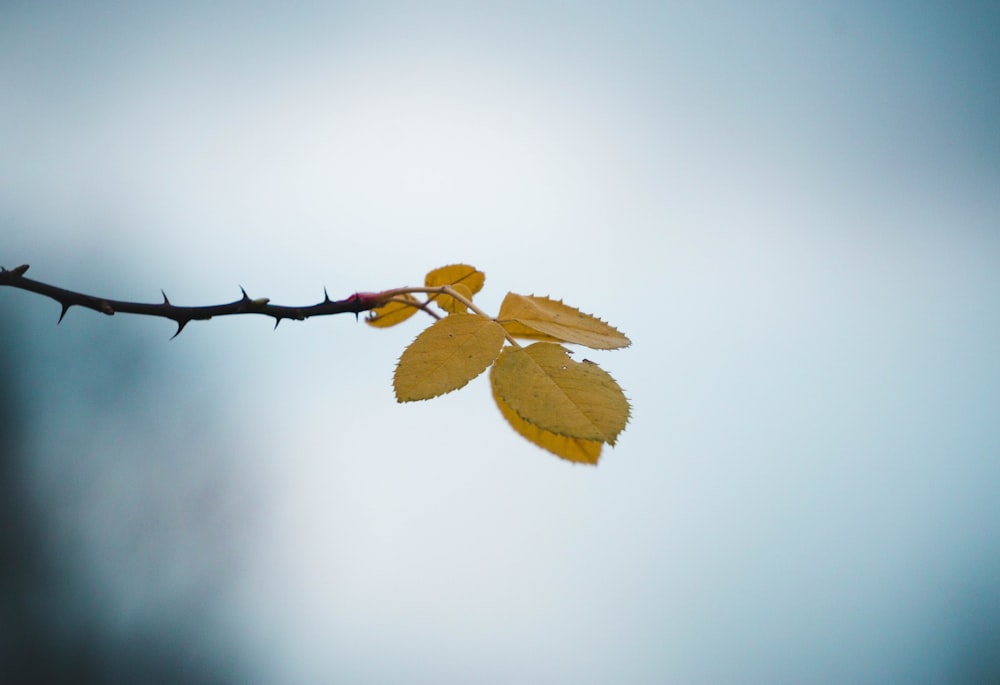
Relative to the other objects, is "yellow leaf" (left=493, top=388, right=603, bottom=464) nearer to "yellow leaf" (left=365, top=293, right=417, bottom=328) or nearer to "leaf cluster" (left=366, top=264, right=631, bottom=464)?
"leaf cluster" (left=366, top=264, right=631, bottom=464)

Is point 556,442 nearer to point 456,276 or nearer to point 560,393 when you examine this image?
point 560,393

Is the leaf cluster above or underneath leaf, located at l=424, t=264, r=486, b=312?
underneath

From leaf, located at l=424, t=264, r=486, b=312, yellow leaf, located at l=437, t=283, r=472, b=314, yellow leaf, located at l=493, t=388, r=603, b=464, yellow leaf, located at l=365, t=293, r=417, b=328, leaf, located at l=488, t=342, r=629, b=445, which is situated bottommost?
yellow leaf, located at l=493, t=388, r=603, b=464

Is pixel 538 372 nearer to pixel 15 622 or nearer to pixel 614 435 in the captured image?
pixel 614 435

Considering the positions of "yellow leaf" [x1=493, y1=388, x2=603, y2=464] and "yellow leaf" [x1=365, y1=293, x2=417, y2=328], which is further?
"yellow leaf" [x1=365, y1=293, x2=417, y2=328]

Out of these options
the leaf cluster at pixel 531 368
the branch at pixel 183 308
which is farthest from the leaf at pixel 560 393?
the branch at pixel 183 308

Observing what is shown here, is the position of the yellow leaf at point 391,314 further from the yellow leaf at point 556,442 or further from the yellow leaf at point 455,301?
the yellow leaf at point 556,442

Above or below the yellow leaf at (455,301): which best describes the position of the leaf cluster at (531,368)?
below

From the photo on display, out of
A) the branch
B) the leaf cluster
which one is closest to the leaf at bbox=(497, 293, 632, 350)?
the leaf cluster
